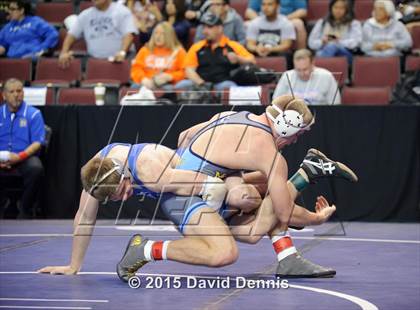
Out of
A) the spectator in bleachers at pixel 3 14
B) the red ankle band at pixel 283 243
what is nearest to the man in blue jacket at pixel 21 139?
the spectator in bleachers at pixel 3 14

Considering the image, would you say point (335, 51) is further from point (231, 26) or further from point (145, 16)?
point (145, 16)

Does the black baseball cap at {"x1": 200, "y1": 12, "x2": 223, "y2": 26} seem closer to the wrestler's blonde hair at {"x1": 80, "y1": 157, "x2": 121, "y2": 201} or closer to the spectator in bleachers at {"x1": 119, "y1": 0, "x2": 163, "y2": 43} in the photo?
the spectator in bleachers at {"x1": 119, "y1": 0, "x2": 163, "y2": 43}

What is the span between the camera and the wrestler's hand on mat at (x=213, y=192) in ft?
20.7

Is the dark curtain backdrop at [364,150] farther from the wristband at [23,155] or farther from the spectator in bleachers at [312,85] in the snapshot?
the wristband at [23,155]

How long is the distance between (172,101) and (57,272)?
456 cm

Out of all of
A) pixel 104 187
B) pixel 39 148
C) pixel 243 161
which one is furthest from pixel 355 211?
pixel 104 187

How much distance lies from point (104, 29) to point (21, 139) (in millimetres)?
2323

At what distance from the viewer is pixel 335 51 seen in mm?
11641

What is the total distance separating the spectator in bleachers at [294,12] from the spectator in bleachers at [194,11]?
620mm

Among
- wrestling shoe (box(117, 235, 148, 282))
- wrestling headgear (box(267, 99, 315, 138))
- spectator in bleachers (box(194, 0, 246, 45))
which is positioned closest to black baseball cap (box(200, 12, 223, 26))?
spectator in bleachers (box(194, 0, 246, 45))

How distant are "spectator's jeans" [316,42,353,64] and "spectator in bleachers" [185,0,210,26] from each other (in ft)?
6.05

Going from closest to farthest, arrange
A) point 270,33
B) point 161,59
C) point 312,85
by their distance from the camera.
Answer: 1. point 312,85
2. point 161,59
3. point 270,33

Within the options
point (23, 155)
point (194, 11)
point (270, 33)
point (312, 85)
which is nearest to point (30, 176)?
point (23, 155)

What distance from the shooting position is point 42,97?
37.1ft
